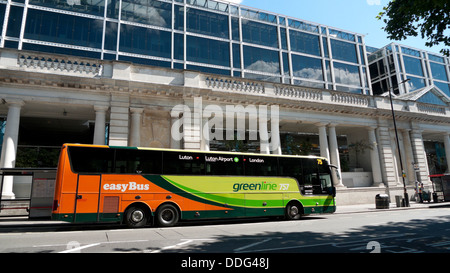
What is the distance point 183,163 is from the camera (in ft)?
39.5

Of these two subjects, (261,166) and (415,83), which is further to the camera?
(415,83)

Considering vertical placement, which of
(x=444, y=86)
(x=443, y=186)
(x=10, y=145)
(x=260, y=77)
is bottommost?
(x=443, y=186)

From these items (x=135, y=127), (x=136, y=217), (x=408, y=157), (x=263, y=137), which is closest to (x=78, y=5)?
(x=135, y=127)

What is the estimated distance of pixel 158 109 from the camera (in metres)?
18.0

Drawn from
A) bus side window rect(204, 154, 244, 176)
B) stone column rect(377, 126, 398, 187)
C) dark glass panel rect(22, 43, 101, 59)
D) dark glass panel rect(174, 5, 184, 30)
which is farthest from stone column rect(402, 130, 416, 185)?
dark glass panel rect(22, 43, 101, 59)

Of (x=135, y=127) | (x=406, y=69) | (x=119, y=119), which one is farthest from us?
(x=406, y=69)

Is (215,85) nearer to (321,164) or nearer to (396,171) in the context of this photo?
(321,164)

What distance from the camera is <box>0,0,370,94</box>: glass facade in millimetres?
36531

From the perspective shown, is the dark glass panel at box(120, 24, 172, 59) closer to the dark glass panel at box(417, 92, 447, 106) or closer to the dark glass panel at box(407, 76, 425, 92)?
the dark glass panel at box(417, 92, 447, 106)

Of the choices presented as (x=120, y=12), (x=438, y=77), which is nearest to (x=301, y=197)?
(x=120, y=12)

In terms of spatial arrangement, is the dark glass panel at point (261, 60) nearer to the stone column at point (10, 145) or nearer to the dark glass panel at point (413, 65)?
the dark glass panel at point (413, 65)

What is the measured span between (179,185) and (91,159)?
3662 millimetres

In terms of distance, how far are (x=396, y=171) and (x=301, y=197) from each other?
16774 millimetres

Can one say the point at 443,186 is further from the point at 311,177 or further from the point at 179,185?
the point at 179,185
